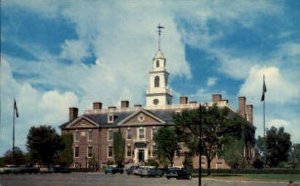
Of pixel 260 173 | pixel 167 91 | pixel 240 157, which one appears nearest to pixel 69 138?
pixel 167 91

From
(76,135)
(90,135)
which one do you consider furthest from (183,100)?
(76,135)

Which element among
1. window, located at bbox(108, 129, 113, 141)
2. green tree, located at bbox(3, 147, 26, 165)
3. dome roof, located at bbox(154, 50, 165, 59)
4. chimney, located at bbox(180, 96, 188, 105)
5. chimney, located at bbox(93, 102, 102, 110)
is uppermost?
dome roof, located at bbox(154, 50, 165, 59)

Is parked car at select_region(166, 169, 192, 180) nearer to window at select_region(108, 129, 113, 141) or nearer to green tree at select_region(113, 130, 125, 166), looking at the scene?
green tree at select_region(113, 130, 125, 166)

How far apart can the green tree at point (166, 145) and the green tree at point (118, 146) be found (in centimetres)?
1044

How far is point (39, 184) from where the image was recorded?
37688 millimetres

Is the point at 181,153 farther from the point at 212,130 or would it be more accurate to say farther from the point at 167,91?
the point at 167,91

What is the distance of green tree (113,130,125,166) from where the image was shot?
276 feet

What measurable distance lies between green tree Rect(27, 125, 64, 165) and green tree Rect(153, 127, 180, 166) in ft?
47.9

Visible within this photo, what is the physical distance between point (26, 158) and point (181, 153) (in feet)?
69.9

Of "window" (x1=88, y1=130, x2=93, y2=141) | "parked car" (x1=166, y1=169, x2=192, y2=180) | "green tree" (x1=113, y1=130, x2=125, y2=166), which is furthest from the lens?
"window" (x1=88, y1=130, x2=93, y2=141)

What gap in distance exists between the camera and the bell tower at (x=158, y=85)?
98.0m

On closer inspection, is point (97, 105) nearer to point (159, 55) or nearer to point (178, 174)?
point (159, 55)

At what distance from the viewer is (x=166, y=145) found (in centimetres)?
7400

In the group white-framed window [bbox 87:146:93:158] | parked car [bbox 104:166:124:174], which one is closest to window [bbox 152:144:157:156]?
parked car [bbox 104:166:124:174]
